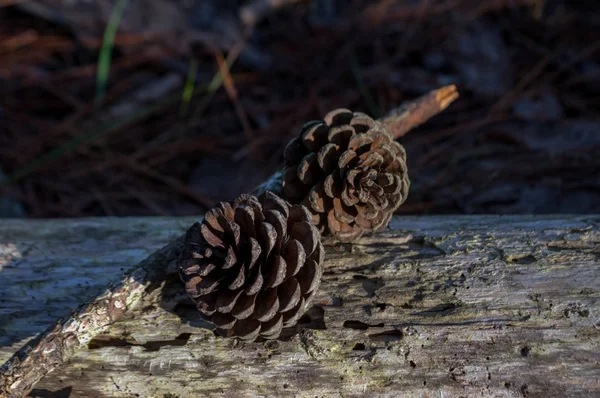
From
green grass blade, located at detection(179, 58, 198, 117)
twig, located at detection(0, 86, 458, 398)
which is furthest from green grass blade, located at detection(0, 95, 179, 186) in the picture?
twig, located at detection(0, 86, 458, 398)

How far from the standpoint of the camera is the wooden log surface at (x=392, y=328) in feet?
4.63

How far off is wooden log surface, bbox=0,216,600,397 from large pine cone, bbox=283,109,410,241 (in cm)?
15

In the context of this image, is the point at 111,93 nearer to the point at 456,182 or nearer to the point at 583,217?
the point at 456,182

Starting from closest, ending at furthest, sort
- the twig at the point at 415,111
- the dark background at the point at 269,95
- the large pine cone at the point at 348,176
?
the large pine cone at the point at 348,176, the twig at the point at 415,111, the dark background at the point at 269,95

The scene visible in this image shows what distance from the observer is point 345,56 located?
3256 mm

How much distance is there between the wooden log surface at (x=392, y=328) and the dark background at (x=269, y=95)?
2.77 feet

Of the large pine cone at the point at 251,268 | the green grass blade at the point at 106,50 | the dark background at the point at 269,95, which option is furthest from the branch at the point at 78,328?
the green grass blade at the point at 106,50

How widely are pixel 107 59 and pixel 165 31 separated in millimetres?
432

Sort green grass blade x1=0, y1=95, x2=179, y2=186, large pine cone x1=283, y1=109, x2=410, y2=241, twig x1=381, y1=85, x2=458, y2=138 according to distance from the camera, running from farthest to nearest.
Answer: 1. green grass blade x1=0, y1=95, x2=179, y2=186
2. twig x1=381, y1=85, x2=458, y2=138
3. large pine cone x1=283, y1=109, x2=410, y2=241

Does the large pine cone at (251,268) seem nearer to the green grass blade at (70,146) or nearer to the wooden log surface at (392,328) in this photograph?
the wooden log surface at (392,328)

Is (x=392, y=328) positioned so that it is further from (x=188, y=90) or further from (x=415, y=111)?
(x=188, y=90)

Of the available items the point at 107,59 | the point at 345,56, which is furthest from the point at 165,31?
the point at 345,56

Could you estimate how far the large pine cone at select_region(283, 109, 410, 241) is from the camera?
1.53 m

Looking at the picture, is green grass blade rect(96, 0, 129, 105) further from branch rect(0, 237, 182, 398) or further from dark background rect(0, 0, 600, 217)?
branch rect(0, 237, 182, 398)
